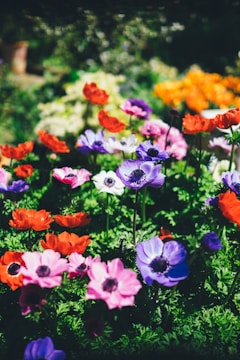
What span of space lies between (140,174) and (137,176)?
0.5 inches

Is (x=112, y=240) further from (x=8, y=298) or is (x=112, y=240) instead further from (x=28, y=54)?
(x=28, y=54)

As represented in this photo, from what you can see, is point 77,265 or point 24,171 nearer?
point 77,265

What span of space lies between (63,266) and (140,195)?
30.9 inches

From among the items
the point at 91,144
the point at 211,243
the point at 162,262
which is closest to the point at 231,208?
the point at 211,243

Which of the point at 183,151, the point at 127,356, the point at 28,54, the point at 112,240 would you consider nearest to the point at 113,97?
the point at 183,151

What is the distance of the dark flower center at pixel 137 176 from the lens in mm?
1459

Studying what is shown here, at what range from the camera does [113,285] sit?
1.16 metres

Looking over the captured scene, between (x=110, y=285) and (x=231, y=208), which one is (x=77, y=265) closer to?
(x=110, y=285)

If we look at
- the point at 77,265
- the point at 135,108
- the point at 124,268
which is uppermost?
the point at 135,108

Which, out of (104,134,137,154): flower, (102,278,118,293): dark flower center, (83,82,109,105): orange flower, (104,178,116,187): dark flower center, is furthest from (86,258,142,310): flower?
(83,82,109,105): orange flower

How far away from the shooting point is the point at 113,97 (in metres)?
3.18

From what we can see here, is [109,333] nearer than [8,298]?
Yes

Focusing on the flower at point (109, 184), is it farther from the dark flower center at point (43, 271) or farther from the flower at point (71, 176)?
the dark flower center at point (43, 271)

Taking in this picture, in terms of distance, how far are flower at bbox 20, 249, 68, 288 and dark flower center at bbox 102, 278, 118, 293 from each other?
13 centimetres
